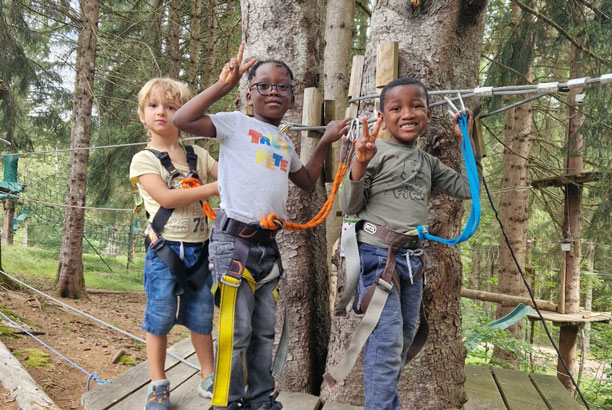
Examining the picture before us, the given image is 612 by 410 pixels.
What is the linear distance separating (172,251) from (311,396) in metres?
1.17

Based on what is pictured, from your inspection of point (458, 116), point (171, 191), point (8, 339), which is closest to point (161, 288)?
point (171, 191)

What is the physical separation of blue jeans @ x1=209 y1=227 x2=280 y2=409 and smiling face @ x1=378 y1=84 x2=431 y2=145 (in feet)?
2.65

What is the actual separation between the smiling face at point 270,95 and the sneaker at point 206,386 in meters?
1.44

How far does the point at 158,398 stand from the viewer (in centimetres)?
226

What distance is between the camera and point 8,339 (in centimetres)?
473

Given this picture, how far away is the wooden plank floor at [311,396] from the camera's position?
2.40 meters

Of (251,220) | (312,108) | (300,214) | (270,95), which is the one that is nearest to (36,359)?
(300,214)

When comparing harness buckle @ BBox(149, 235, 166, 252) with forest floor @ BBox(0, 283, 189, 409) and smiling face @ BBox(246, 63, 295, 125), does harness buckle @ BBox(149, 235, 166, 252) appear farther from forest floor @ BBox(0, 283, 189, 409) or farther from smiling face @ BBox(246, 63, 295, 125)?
forest floor @ BBox(0, 283, 189, 409)

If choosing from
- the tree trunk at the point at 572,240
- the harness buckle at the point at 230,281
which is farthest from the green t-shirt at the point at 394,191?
the tree trunk at the point at 572,240

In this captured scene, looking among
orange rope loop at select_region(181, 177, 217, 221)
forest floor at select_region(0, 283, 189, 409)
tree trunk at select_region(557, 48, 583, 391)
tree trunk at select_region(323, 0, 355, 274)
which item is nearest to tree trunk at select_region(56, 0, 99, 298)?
forest floor at select_region(0, 283, 189, 409)

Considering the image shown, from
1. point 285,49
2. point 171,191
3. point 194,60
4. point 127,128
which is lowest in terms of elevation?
point 171,191

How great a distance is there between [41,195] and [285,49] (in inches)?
810

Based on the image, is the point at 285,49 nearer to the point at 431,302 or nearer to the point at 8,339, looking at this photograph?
the point at 431,302

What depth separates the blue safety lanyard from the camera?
1821mm
